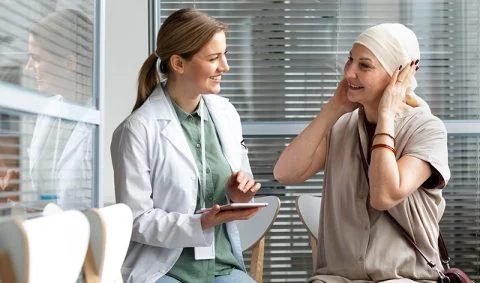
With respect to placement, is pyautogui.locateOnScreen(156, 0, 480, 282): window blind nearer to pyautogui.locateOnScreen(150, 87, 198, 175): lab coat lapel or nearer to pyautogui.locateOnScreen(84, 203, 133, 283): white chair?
pyautogui.locateOnScreen(150, 87, 198, 175): lab coat lapel

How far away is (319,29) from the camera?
515cm

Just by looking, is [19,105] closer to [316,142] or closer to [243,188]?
[243,188]

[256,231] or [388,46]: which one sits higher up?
[388,46]

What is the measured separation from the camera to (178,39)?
349 cm

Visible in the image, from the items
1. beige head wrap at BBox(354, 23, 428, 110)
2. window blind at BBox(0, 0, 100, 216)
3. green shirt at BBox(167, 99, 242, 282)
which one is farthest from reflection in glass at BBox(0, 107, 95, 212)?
beige head wrap at BBox(354, 23, 428, 110)

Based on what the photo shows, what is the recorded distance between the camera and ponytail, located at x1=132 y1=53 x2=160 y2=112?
3.56 m

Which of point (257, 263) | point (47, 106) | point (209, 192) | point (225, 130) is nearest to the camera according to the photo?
point (47, 106)

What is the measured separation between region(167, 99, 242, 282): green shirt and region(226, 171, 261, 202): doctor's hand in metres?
0.06

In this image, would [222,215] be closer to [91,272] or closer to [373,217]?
[373,217]

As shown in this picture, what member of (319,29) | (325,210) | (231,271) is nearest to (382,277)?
(325,210)

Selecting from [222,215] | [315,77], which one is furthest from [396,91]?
[315,77]

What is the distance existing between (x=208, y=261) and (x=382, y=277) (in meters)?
0.60

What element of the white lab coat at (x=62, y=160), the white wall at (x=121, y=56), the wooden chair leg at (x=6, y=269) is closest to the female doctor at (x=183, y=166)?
the white lab coat at (x=62, y=160)

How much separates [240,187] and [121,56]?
1906 millimetres
